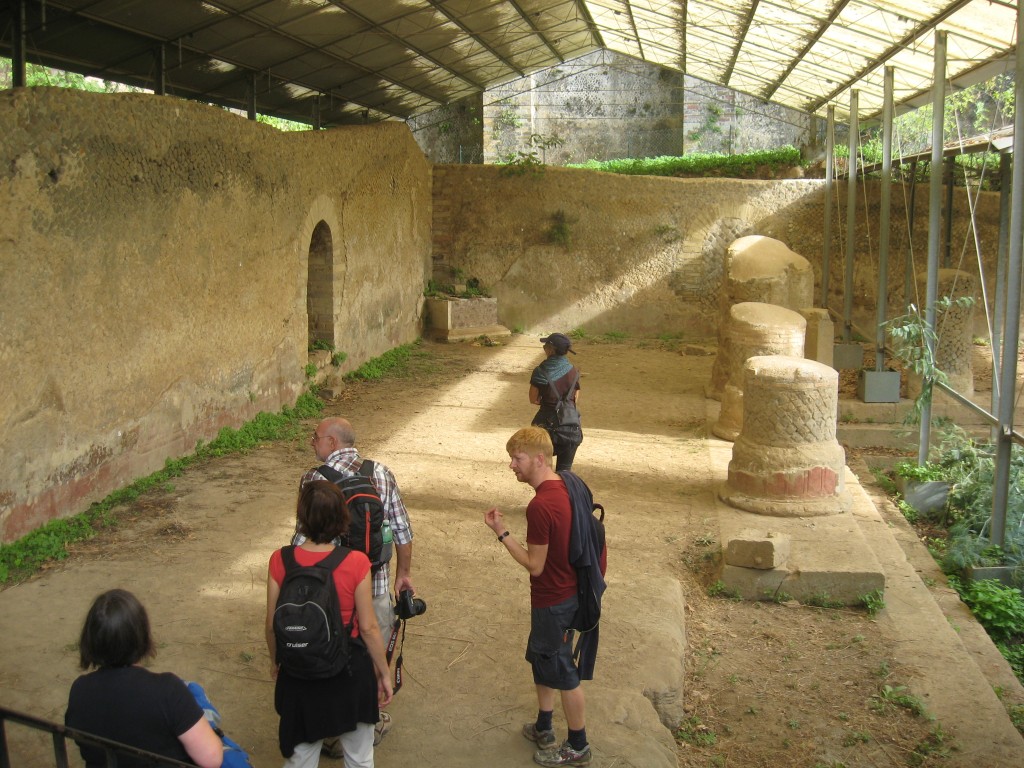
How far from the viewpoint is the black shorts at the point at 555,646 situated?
12.6 feet

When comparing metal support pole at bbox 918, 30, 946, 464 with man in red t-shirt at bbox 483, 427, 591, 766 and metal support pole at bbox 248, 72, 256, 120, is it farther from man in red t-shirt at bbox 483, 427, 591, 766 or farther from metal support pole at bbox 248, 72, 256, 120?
metal support pole at bbox 248, 72, 256, 120

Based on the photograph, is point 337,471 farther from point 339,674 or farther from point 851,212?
point 851,212

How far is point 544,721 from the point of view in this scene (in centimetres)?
402

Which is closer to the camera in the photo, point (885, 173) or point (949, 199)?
point (885, 173)

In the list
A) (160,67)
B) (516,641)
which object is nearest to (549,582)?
(516,641)

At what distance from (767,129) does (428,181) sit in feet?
39.3

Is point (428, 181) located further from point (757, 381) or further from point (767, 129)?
point (767, 129)

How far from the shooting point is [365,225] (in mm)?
12992

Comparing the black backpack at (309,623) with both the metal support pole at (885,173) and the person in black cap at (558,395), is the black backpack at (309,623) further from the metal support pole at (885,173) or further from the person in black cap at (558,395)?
the metal support pole at (885,173)

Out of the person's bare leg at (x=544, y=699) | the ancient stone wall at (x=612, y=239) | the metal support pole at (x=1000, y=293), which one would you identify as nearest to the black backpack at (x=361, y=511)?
the person's bare leg at (x=544, y=699)

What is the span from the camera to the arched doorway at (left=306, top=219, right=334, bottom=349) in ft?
38.6

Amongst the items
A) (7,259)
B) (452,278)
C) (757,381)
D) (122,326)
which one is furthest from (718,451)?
(452,278)

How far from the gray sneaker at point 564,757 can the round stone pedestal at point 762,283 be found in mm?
7736

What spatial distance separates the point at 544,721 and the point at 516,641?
46.3 inches
